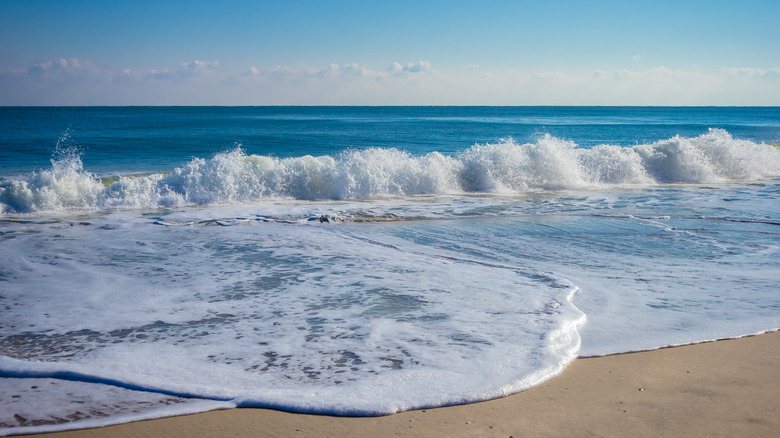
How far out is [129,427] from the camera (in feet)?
9.85

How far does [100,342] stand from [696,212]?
10.2 metres

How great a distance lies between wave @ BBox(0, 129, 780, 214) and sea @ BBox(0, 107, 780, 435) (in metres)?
0.07

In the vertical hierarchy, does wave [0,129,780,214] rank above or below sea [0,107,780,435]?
above

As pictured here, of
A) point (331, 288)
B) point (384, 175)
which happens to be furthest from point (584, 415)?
point (384, 175)

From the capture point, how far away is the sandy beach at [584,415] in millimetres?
2963

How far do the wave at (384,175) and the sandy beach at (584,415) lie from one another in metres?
9.44

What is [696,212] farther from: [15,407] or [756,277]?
[15,407]

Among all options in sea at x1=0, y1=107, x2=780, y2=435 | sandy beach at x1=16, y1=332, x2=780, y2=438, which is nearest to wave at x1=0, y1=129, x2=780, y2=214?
sea at x1=0, y1=107, x2=780, y2=435

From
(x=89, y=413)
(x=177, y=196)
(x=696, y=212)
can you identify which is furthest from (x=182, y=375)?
(x=696, y=212)

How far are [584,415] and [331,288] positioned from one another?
295cm

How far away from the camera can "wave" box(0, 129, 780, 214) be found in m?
11.6

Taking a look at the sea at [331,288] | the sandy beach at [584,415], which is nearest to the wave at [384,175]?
the sea at [331,288]

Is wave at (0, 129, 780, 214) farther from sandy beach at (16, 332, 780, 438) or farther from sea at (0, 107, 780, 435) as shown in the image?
sandy beach at (16, 332, 780, 438)

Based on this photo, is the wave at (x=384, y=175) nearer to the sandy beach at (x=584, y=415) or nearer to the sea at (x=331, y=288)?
the sea at (x=331, y=288)
